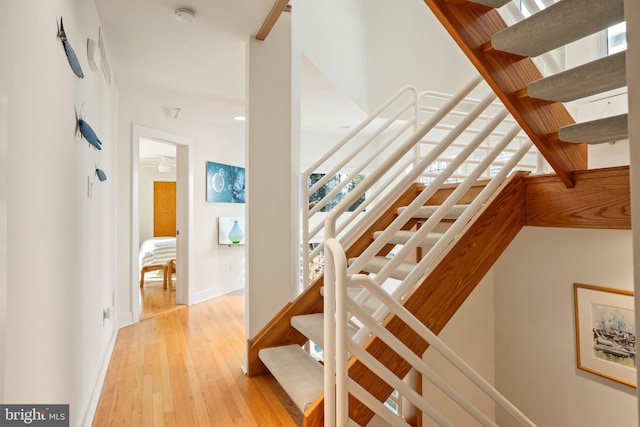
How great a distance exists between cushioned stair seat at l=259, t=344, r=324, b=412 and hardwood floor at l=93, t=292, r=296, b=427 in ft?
0.76

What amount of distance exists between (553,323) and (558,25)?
242cm

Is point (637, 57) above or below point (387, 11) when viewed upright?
below

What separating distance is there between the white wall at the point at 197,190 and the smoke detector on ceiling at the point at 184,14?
5.72 ft

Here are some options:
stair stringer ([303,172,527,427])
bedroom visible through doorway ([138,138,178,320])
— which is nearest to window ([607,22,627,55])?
stair stringer ([303,172,527,427])

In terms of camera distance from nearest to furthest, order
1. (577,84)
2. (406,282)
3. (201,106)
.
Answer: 1. (577,84)
2. (406,282)
3. (201,106)

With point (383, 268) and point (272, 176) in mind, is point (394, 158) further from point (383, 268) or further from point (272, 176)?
point (272, 176)

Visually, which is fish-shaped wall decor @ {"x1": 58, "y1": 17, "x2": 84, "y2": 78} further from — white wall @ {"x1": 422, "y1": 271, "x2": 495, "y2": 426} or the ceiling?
white wall @ {"x1": 422, "y1": 271, "x2": 495, "y2": 426}

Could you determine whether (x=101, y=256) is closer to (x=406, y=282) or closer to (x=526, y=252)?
(x=406, y=282)

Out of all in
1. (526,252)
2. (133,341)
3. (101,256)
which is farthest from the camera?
(133,341)

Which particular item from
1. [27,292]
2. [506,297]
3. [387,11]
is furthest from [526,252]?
[387,11]

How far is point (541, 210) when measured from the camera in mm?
2055

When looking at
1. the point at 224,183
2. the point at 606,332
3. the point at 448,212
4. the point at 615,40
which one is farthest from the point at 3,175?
the point at 224,183

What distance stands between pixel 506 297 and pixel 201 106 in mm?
3719

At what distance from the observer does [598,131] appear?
1.51 metres
